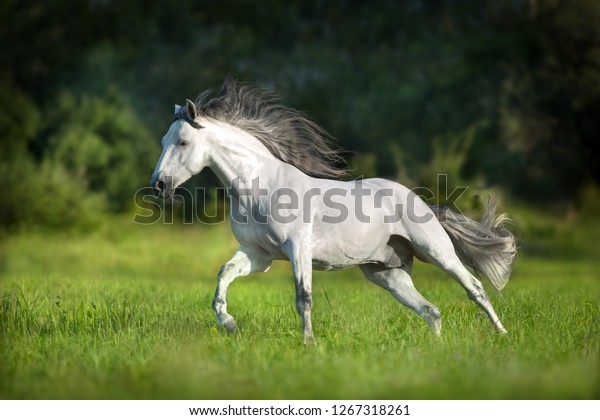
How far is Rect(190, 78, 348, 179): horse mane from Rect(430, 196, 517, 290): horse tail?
1.18m

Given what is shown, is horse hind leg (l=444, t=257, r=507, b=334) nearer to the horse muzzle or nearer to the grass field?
the grass field

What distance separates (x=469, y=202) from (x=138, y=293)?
761 cm

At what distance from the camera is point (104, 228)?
17578 millimetres

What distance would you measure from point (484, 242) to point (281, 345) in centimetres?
247

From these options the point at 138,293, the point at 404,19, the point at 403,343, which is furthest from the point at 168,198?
the point at 404,19

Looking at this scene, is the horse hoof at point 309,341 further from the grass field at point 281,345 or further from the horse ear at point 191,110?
the horse ear at point 191,110

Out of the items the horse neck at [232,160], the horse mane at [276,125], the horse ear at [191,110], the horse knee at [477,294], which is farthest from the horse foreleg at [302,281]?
the horse knee at [477,294]

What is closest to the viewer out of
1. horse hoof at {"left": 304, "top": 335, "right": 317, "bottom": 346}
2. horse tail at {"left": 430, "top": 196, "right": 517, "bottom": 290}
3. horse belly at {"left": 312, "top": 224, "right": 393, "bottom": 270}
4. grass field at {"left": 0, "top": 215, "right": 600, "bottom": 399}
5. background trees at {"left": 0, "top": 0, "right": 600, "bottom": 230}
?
grass field at {"left": 0, "top": 215, "right": 600, "bottom": 399}

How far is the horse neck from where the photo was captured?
260 inches

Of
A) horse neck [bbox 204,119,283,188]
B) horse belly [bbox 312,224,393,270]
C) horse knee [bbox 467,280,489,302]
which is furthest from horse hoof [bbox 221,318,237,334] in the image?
horse knee [bbox 467,280,489,302]

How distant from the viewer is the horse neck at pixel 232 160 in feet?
21.7

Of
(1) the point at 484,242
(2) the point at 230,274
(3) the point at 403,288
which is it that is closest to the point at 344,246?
(3) the point at 403,288

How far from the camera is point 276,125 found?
279 inches

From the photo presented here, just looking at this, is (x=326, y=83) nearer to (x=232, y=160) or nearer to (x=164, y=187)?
(x=232, y=160)
